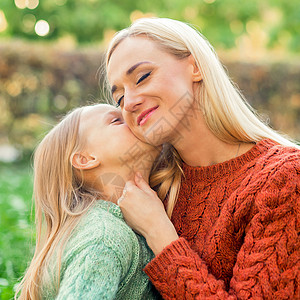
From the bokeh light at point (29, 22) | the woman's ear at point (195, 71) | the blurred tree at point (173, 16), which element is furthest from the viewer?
the bokeh light at point (29, 22)

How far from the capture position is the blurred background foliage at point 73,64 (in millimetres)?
5750

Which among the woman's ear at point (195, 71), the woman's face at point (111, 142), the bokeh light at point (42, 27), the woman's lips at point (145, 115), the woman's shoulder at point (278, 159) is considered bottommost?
the bokeh light at point (42, 27)

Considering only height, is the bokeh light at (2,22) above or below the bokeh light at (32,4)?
below

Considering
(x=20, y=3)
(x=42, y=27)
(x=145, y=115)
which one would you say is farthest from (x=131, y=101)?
(x=20, y=3)

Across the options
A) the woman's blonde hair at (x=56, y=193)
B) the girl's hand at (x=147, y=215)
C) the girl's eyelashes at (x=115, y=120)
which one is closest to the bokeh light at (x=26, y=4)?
the woman's blonde hair at (x=56, y=193)

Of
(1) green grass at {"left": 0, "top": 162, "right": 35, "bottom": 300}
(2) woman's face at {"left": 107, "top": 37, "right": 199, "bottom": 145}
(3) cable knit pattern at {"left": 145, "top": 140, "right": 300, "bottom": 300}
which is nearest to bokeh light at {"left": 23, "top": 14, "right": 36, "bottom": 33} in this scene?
(1) green grass at {"left": 0, "top": 162, "right": 35, "bottom": 300}

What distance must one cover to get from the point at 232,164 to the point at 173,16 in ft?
46.5

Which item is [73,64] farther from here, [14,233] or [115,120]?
[115,120]

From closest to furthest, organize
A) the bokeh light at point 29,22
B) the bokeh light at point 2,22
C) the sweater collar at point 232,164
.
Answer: the sweater collar at point 232,164 → the bokeh light at point 2,22 → the bokeh light at point 29,22

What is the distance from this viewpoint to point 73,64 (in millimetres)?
9438

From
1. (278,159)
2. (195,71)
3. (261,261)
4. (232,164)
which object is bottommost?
(261,261)

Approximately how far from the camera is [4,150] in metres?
10.8

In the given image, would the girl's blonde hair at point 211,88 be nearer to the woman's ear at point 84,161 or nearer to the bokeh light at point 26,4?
the woman's ear at point 84,161

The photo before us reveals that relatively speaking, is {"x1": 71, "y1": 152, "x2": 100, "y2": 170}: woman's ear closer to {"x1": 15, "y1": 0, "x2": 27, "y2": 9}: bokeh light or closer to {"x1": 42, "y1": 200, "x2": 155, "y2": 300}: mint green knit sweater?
{"x1": 42, "y1": 200, "x2": 155, "y2": 300}: mint green knit sweater
